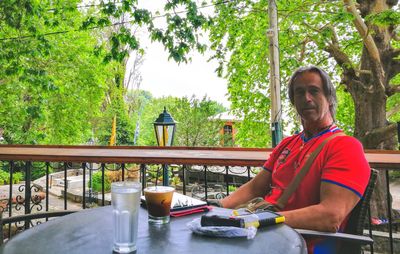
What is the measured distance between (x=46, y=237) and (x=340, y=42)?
399 inches

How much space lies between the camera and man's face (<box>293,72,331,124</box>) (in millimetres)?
1629

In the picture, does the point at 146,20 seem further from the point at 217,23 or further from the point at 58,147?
the point at 217,23

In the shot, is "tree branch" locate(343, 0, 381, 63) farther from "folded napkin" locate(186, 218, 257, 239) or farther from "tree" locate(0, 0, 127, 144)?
"folded napkin" locate(186, 218, 257, 239)

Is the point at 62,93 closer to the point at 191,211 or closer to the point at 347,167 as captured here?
the point at 191,211

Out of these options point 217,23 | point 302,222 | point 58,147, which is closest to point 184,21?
point 58,147

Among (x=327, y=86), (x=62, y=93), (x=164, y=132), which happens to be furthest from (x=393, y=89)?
(x=62, y=93)

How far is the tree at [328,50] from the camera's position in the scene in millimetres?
6985

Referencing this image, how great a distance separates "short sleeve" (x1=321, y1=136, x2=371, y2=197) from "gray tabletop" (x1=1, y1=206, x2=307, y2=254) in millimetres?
364

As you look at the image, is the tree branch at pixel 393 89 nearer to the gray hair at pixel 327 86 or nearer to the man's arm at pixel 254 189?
the gray hair at pixel 327 86

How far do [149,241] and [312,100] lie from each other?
111 cm

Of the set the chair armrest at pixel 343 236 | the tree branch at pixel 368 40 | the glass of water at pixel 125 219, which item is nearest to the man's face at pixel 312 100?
the chair armrest at pixel 343 236

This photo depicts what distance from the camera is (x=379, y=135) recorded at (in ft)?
23.7

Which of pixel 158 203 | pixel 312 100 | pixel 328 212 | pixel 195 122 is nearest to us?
pixel 158 203

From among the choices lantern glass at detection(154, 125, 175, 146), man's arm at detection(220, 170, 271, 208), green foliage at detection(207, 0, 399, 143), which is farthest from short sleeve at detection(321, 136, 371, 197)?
green foliage at detection(207, 0, 399, 143)
